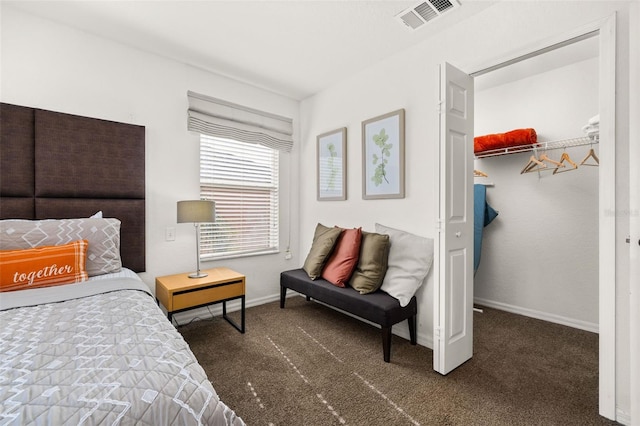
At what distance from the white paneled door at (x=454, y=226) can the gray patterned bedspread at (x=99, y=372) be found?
156 cm

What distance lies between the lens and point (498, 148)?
311 centimetres

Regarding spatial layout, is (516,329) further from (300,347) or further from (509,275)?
(300,347)

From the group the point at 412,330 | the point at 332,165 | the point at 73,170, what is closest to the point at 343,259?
the point at 412,330

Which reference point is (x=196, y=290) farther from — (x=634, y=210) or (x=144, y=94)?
(x=634, y=210)

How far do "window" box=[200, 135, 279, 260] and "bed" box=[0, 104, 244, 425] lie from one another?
25.3 inches

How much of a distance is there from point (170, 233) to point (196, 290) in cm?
74

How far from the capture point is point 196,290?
8.14 ft

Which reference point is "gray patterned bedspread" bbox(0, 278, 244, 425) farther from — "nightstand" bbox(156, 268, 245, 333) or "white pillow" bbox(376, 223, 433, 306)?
"white pillow" bbox(376, 223, 433, 306)

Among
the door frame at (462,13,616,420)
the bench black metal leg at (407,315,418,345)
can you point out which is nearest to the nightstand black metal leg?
the bench black metal leg at (407,315,418,345)

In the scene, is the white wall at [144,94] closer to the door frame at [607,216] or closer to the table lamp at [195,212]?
the table lamp at [195,212]

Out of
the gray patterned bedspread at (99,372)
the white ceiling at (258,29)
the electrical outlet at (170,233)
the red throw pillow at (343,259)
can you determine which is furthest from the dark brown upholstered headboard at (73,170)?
the red throw pillow at (343,259)

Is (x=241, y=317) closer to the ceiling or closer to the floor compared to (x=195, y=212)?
closer to the floor

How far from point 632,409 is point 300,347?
6.47 feet

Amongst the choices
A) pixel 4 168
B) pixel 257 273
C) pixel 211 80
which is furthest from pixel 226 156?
pixel 4 168
